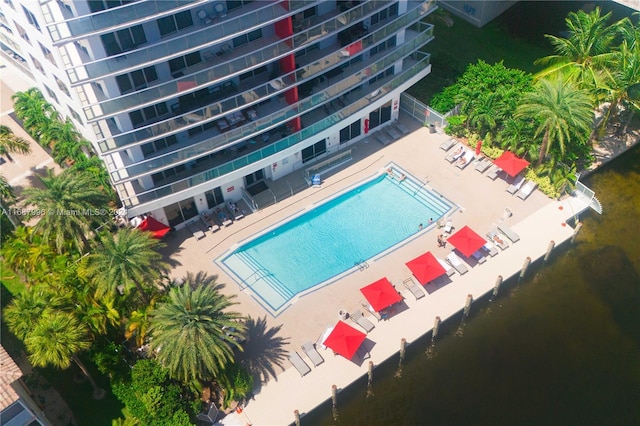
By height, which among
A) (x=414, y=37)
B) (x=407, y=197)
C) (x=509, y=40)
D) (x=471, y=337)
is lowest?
(x=471, y=337)

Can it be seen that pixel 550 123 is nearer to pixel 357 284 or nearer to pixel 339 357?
pixel 357 284

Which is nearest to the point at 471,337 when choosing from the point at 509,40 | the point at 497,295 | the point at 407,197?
the point at 497,295

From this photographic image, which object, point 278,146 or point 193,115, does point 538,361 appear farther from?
point 193,115

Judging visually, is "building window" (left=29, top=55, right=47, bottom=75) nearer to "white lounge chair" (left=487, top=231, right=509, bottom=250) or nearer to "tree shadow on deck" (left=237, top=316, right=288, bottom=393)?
"tree shadow on deck" (left=237, top=316, right=288, bottom=393)


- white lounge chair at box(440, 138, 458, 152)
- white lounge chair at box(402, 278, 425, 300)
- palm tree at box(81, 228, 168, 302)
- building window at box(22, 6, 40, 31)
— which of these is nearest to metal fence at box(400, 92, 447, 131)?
white lounge chair at box(440, 138, 458, 152)

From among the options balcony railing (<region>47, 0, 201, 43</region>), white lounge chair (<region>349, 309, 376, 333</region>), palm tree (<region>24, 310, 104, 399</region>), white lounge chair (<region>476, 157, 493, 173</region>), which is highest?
balcony railing (<region>47, 0, 201, 43</region>)

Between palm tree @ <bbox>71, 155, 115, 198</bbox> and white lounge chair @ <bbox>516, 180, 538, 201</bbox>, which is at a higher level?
palm tree @ <bbox>71, 155, 115, 198</bbox>

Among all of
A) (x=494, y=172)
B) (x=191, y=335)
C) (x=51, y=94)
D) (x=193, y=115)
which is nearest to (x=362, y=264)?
(x=494, y=172)
